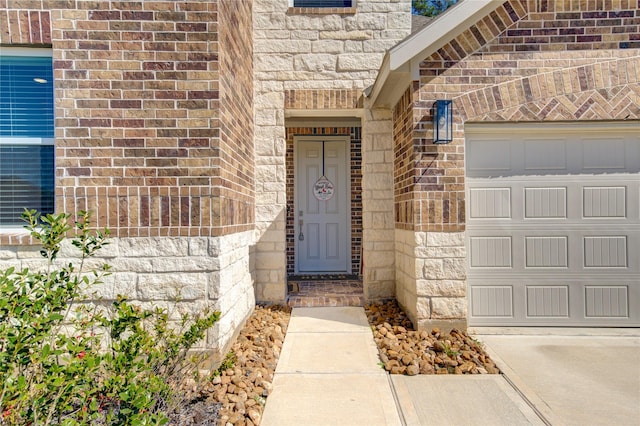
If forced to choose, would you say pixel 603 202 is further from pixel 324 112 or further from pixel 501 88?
pixel 324 112

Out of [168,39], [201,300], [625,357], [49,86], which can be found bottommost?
[625,357]

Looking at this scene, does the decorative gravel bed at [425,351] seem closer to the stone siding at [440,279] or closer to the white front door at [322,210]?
the stone siding at [440,279]

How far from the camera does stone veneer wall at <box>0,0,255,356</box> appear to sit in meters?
3.19

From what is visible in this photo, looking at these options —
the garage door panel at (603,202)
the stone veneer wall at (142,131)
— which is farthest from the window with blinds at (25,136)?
the garage door panel at (603,202)

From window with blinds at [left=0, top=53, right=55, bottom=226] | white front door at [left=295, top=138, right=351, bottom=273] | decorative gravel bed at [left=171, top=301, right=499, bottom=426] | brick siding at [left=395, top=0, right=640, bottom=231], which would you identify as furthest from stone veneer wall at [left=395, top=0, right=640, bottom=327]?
window with blinds at [left=0, top=53, right=55, bottom=226]

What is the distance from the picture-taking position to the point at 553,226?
4.27m

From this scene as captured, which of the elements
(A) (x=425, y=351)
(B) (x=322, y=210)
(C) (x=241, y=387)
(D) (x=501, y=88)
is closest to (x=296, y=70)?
(D) (x=501, y=88)

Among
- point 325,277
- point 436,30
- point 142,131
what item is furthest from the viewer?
point 325,277

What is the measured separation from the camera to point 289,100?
203 inches

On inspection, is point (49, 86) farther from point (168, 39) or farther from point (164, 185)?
point (164, 185)

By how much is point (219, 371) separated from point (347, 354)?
1256 millimetres

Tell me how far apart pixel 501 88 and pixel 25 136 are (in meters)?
4.72

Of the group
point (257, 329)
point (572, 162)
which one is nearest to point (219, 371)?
point (257, 329)

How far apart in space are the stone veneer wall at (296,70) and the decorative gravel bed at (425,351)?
67.5 inches
